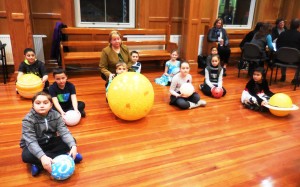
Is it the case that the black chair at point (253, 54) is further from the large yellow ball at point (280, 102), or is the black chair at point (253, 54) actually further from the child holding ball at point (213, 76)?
the large yellow ball at point (280, 102)

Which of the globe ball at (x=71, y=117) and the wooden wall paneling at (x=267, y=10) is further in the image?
the wooden wall paneling at (x=267, y=10)

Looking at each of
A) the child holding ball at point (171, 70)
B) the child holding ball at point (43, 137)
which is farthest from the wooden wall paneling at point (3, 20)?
the child holding ball at point (43, 137)

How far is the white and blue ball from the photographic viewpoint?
1.92 meters

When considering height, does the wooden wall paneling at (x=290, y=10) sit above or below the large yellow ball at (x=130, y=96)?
above

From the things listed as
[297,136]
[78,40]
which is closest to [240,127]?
[297,136]

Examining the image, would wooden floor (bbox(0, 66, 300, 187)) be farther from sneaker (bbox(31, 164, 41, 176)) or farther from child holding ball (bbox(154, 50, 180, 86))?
child holding ball (bbox(154, 50, 180, 86))

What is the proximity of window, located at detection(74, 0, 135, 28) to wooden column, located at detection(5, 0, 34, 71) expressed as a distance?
1.08 meters

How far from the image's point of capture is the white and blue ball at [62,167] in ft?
6.29

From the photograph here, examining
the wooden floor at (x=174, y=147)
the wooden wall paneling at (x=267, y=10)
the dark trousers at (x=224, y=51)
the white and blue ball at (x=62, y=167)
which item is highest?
the wooden wall paneling at (x=267, y=10)

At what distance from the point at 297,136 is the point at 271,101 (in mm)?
Result: 600

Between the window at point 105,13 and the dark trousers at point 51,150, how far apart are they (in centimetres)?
376

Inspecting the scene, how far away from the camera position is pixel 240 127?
3000 millimetres

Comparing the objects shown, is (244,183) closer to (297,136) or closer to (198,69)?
(297,136)

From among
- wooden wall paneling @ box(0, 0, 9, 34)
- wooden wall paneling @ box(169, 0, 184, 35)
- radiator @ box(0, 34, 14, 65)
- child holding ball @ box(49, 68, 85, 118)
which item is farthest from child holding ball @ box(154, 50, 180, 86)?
wooden wall paneling @ box(0, 0, 9, 34)
